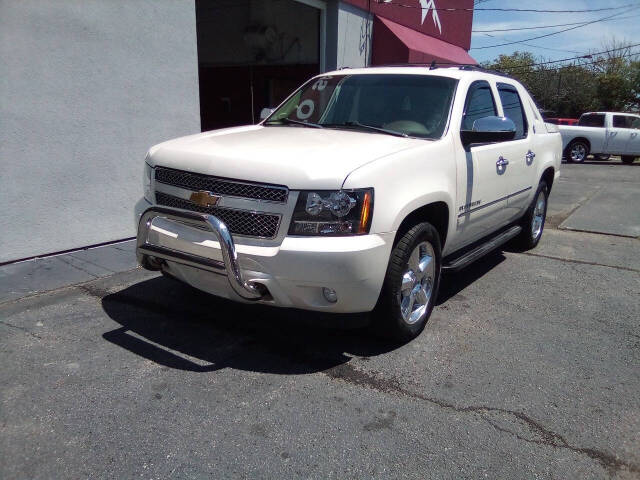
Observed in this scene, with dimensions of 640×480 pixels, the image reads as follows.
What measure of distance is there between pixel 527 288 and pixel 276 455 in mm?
3351

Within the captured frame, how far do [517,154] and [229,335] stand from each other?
322 cm

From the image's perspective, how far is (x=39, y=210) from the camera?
17.5 ft

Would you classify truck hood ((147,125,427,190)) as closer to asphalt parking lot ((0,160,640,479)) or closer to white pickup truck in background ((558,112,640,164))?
asphalt parking lot ((0,160,640,479))

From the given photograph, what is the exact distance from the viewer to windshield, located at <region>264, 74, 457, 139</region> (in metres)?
4.12

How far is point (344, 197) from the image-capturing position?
3.05m

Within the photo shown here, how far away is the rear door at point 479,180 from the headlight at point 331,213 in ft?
4.18

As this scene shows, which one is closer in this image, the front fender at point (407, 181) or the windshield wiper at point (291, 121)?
the front fender at point (407, 181)

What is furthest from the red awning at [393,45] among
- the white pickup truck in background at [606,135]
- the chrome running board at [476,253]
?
the white pickup truck in background at [606,135]

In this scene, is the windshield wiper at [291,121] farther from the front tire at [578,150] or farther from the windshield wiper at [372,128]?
the front tire at [578,150]

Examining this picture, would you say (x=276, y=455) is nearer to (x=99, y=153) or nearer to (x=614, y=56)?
(x=99, y=153)

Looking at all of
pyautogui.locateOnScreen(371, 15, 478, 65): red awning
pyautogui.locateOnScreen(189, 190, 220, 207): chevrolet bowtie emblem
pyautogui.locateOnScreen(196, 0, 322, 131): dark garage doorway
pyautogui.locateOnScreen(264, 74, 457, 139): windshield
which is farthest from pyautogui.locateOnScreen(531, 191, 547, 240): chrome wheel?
pyautogui.locateOnScreen(196, 0, 322, 131): dark garage doorway

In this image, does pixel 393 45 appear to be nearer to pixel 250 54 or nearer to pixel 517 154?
pixel 250 54

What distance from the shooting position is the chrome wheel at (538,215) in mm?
6293

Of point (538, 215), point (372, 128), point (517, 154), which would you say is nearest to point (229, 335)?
point (372, 128)
